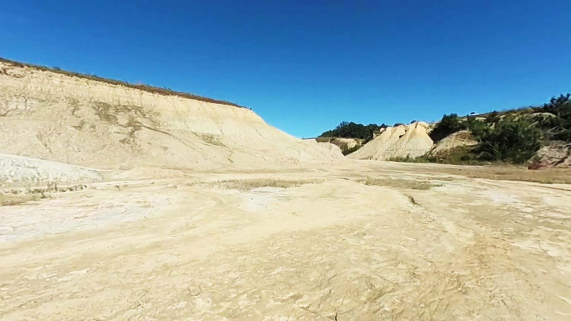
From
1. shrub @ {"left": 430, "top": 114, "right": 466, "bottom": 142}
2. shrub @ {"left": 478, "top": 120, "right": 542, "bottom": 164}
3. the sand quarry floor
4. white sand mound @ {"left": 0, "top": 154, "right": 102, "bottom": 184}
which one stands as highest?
shrub @ {"left": 430, "top": 114, "right": 466, "bottom": 142}

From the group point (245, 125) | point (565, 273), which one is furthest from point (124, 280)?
point (245, 125)

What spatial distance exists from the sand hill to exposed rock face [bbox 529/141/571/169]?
62.7ft

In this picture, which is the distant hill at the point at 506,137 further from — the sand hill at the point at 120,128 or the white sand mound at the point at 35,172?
the white sand mound at the point at 35,172

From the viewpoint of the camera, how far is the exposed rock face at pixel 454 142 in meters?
35.7

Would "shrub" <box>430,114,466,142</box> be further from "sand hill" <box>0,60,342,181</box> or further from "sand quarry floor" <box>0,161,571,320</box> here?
"sand quarry floor" <box>0,161,571,320</box>

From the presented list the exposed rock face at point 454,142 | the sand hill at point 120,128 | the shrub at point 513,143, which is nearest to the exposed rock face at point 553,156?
the shrub at point 513,143

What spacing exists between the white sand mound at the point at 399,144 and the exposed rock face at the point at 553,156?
13.7 metres

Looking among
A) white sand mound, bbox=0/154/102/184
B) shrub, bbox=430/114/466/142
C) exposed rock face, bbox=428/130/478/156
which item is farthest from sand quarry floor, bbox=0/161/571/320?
shrub, bbox=430/114/466/142

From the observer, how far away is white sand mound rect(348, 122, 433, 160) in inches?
1622

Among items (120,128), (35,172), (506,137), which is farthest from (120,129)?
(506,137)

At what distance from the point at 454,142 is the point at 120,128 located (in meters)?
38.2

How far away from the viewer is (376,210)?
9.07m

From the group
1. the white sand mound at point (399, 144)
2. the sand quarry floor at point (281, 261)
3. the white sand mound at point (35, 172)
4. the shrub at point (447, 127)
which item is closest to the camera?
the sand quarry floor at point (281, 261)

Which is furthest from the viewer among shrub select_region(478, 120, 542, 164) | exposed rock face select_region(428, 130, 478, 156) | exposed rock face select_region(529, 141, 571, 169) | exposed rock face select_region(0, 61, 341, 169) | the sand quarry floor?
exposed rock face select_region(428, 130, 478, 156)
